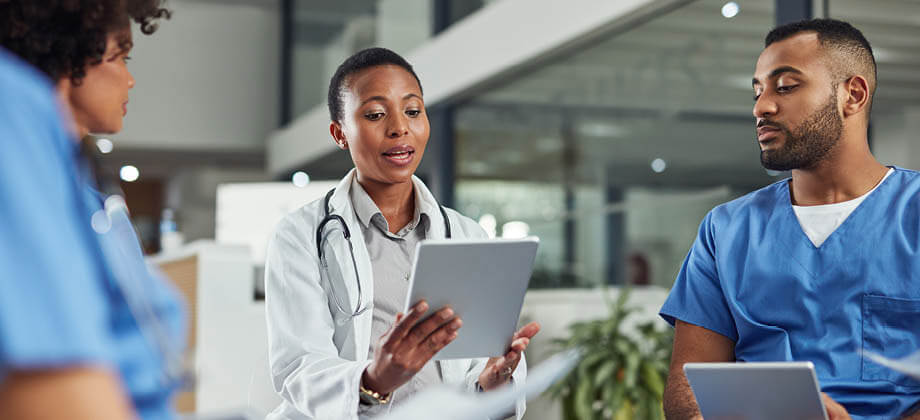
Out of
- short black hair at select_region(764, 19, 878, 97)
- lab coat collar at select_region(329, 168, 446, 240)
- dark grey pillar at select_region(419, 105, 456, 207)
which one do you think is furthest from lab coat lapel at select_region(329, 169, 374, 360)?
dark grey pillar at select_region(419, 105, 456, 207)

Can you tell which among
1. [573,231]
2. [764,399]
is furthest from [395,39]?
[764,399]

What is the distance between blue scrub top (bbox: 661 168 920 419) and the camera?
172 centimetres

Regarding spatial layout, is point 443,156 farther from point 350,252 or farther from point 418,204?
point 350,252

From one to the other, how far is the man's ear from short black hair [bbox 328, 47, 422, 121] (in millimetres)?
897

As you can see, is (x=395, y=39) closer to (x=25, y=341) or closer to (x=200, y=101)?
(x=200, y=101)

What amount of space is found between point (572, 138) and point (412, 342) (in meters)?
3.65

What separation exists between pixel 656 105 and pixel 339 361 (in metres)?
3.01

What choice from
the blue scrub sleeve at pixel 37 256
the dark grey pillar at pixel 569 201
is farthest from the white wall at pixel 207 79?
the blue scrub sleeve at pixel 37 256

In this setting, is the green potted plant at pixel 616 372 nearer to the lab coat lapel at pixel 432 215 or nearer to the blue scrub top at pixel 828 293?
the blue scrub top at pixel 828 293

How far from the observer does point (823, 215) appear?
1.85 metres

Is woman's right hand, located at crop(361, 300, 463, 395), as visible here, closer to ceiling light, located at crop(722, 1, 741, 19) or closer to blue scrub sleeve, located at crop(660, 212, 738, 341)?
blue scrub sleeve, located at crop(660, 212, 738, 341)

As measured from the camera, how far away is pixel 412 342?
57.3 inches

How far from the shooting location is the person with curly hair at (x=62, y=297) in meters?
0.58

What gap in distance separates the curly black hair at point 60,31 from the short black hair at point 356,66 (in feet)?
3.17
